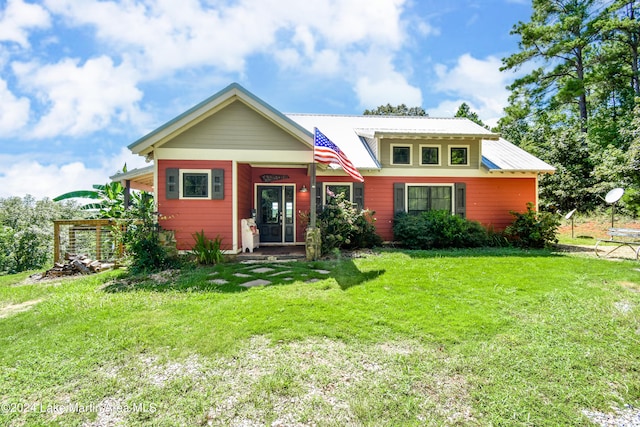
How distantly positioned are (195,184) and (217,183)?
0.63 metres

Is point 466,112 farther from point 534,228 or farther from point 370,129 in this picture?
point 534,228

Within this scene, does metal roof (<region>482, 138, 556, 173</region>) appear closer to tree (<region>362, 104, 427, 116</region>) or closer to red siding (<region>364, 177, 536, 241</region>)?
red siding (<region>364, 177, 536, 241</region>)

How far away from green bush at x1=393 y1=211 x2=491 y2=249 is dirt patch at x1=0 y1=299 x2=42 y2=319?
966 cm

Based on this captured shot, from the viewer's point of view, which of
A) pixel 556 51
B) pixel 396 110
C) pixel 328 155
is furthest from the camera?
pixel 396 110

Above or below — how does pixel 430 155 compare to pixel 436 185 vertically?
above

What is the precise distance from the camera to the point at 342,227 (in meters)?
9.12

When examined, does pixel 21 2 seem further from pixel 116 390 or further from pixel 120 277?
pixel 116 390

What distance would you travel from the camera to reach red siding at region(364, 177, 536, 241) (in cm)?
1162

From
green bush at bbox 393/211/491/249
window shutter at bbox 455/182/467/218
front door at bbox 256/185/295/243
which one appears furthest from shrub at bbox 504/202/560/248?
front door at bbox 256/185/295/243

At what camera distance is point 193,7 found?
22.8 ft

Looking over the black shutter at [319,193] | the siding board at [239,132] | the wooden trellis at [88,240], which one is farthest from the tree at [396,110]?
the wooden trellis at [88,240]

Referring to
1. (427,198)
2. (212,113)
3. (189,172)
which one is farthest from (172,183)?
(427,198)

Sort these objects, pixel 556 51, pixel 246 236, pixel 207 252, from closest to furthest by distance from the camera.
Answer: pixel 207 252
pixel 246 236
pixel 556 51

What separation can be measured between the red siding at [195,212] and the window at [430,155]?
24.7 feet
